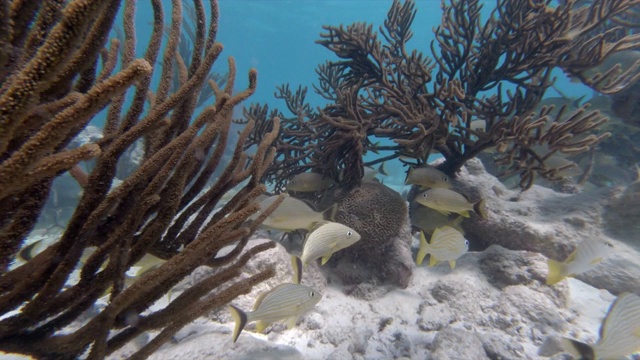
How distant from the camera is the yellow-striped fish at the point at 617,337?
224 cm

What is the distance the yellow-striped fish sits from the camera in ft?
7.34

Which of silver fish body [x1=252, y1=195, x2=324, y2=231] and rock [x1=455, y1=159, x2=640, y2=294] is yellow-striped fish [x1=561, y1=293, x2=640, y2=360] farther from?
silver fish body [x1=252, y1=195, x2=324, y2=231]

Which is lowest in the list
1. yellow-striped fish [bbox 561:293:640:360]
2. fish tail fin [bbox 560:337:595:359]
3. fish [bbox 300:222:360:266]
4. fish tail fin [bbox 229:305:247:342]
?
fish tail fin [bbox 229:305:247:342]

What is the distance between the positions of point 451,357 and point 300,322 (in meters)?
1.36

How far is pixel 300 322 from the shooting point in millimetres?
3150

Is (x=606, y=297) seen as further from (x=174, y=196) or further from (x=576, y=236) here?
(x=174, y=196)

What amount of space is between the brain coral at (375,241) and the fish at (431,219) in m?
0.21

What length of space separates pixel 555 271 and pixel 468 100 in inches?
104

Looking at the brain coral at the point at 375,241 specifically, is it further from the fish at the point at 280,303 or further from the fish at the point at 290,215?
the fish at the point at 280,303

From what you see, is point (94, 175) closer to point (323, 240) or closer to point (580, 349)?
point (323, 240)

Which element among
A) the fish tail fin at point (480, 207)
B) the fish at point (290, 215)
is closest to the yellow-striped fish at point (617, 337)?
the fish tail fin at point (480, 207)

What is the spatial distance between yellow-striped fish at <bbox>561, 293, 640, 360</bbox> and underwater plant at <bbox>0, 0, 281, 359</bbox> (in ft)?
7.26

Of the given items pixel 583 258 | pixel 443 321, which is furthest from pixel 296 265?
pixel 583 258

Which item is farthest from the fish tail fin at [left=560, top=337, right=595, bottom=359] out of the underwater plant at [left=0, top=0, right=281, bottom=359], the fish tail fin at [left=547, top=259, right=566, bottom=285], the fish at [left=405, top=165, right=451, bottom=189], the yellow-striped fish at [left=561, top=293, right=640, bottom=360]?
the underwater plant at [left=0, top=0, right=281, bottom=359]
